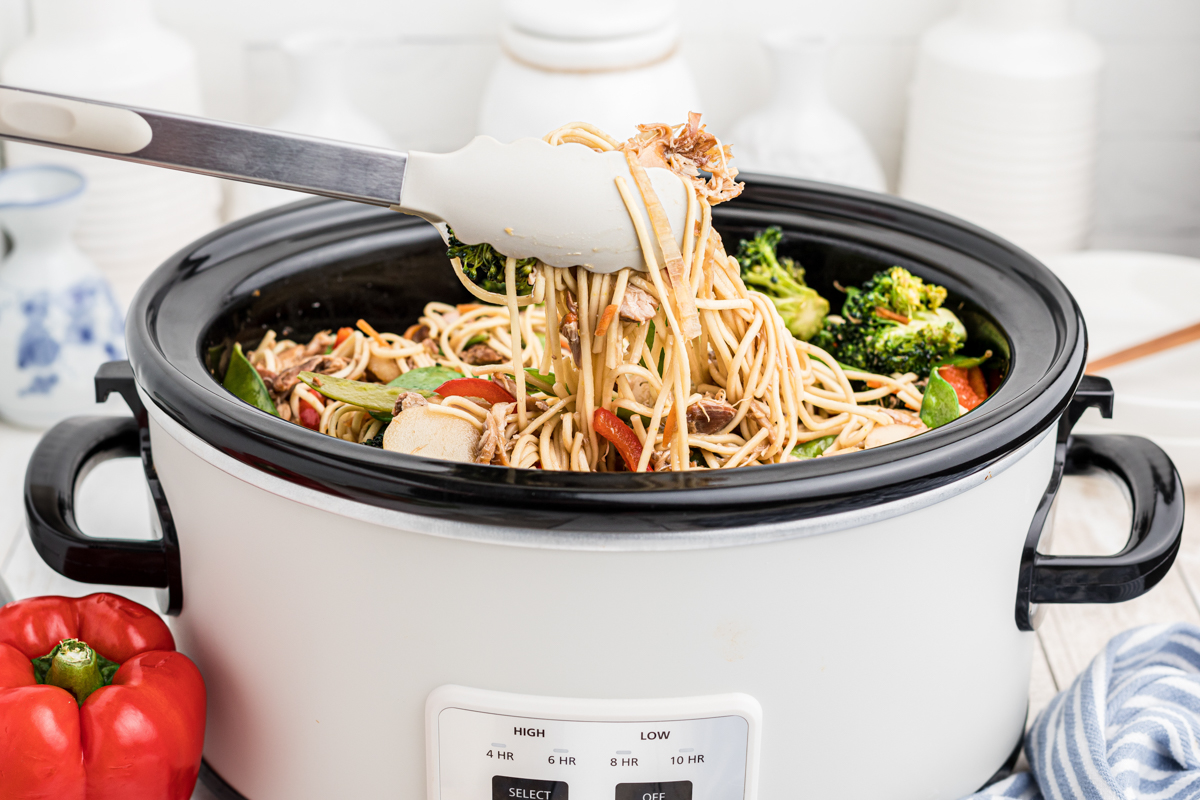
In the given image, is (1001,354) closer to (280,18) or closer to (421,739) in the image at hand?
(421,739)

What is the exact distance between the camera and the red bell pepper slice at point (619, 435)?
4.14ft

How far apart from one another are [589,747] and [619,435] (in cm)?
33

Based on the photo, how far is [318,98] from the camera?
2.61m

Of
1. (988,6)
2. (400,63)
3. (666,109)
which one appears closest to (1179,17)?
(988,6)

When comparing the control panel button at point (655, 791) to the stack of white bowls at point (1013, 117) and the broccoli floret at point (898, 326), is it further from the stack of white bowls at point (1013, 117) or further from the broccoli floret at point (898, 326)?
the stack of white bowls at point (1013, 117)

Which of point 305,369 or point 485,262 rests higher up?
point 485,262

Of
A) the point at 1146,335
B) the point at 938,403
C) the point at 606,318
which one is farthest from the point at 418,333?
the point at 1146,335

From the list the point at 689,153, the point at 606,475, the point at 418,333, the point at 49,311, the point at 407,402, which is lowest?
the point at 49,311

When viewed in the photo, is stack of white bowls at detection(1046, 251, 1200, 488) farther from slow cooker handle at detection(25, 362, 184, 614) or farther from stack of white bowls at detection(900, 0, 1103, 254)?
slow cooker handle at detection(25, 362, 184, 614)

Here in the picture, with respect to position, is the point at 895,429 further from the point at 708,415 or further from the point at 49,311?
the point at 49,311

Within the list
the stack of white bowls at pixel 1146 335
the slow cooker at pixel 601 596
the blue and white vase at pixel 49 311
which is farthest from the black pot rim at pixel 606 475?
the blue and white vase at pixel 49 311

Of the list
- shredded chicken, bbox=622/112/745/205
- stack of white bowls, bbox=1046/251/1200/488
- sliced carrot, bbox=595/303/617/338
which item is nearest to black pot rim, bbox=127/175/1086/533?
sliced carrot, bbox=595/303/617/338

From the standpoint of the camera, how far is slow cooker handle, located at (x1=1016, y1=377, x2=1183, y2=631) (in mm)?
1276

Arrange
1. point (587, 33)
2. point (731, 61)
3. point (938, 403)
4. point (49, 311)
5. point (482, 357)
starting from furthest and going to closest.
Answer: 1. point (731, 61)
2. point (587, 33)
3. point (49, 311)
4. point (482, 357)
5. point (938, 403)
